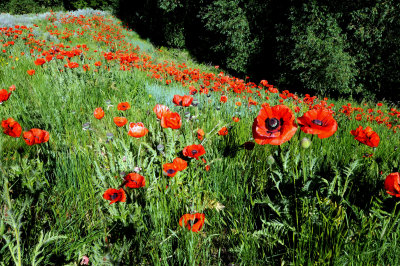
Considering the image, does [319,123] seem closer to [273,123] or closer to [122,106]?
[273,123]

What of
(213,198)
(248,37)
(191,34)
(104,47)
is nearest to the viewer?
(213,198)

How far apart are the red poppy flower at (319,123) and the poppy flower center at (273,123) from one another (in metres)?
0.10

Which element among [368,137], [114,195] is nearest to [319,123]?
[368,137]

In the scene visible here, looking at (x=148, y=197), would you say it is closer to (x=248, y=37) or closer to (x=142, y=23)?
(x=248, y=37)

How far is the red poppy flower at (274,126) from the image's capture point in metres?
1.07

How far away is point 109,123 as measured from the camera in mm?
2244

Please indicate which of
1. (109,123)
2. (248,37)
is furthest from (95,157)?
(248,37)

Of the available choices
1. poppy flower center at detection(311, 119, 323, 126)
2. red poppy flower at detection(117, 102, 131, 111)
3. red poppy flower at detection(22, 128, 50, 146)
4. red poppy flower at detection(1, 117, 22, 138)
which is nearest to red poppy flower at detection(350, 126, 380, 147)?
poppy flower center at detection(311, 119, 323, 126)

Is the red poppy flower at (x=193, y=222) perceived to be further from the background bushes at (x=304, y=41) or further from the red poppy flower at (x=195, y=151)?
the background bushes at (x=304, y=41)

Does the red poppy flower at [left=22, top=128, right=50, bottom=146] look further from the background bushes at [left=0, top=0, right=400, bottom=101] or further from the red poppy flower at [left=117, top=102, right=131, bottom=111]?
the background bushes at [left=0, top=0, right=400, bottom=101]

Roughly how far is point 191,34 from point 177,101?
54.8 feet

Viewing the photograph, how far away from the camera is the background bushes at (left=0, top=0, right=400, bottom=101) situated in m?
9.84

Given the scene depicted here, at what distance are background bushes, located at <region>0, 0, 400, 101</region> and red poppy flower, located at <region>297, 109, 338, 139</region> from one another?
9.88 meters

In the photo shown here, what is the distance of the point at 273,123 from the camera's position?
1.17m
